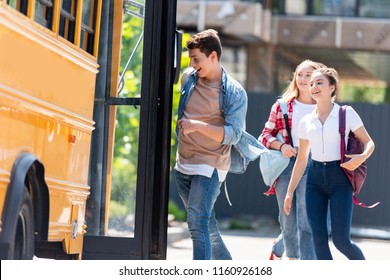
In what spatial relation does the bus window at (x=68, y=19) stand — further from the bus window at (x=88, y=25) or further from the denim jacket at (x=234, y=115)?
the denim jacket at (x=234, y=115)

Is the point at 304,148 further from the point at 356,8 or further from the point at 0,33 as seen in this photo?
the point at 356,8

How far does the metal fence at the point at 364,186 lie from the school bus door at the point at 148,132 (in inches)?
465

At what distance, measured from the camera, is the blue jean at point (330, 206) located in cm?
680

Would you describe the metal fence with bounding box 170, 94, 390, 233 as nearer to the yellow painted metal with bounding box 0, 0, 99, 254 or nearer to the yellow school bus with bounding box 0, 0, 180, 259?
the yellow school bus with bounding box 0, 0, 180, 259

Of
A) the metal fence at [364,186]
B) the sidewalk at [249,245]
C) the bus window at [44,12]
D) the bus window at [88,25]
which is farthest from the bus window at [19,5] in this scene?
the metal fence at [364,186]

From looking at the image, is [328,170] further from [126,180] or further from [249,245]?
[249,245]

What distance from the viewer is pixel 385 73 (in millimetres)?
31359

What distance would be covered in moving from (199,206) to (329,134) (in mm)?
1007

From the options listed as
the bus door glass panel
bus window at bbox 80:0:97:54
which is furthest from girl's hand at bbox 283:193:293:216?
bus window at bbox 80:0:97:54

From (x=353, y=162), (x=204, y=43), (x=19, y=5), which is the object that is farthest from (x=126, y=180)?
(x=19, y=5)

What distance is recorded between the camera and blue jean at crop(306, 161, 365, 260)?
22.3 ft

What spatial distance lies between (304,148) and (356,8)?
17.5m

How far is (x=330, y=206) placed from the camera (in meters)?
6.85

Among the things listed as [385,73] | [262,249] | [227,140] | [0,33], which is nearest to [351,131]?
[227,140]
